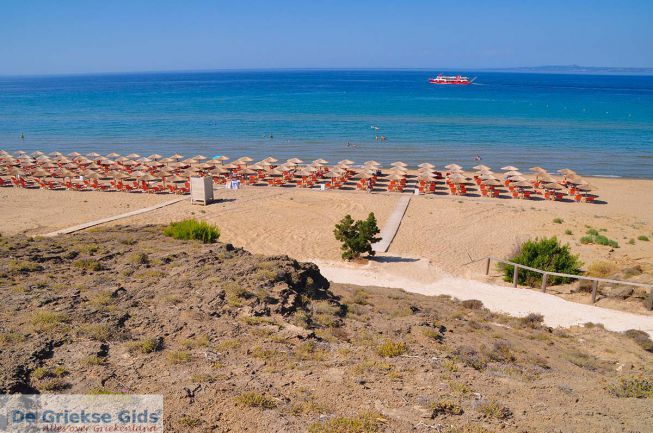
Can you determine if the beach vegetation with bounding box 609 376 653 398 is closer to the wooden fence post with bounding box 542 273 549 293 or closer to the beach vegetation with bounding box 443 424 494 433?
the beach vegetation with bounding box 443 424 494 433

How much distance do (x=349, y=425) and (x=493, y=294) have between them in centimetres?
841

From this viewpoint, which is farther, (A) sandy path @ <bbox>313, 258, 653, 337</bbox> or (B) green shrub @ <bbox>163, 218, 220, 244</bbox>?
(B) green shrub @ <bbox>163, 218, 220, 244</bbox>

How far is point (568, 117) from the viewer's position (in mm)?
65000

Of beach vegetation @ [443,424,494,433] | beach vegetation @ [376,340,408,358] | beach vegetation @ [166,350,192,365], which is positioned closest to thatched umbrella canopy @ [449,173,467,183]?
beach vegetation @ [376,340,408,358]

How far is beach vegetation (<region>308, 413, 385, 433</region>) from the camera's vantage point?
508 cm

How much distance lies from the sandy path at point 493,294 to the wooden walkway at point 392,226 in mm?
1786

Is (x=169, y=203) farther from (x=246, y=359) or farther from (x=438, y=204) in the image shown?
(x=246, y=359)

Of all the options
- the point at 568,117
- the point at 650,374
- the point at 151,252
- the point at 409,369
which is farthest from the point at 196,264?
the point at 568,117

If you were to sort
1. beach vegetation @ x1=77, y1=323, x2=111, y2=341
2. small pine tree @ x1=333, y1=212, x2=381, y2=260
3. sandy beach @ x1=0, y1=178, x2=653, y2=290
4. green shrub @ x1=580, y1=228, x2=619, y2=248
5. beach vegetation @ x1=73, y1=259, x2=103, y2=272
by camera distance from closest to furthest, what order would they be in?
beach vegetation @ x1=77, y1=323, x2=111, y2=341 → beach vegetation @ x1=73, y1=259, x2=103, y2=272 → small pine tree @ x1=333, y1=212, x2=381, y2=260 → sandy beach @ x1=0, y1=178, x2=653, y2=290 → green shrub @ x1=580, y1=228, x2=619, y2=248

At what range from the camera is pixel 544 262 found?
13906 millimetres

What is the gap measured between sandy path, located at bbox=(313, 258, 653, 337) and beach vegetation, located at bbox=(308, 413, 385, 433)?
6847 mm

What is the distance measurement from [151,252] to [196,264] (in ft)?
5.74

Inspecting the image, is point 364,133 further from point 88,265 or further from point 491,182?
point 88,265

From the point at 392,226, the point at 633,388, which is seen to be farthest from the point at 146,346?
the point at 392,226
